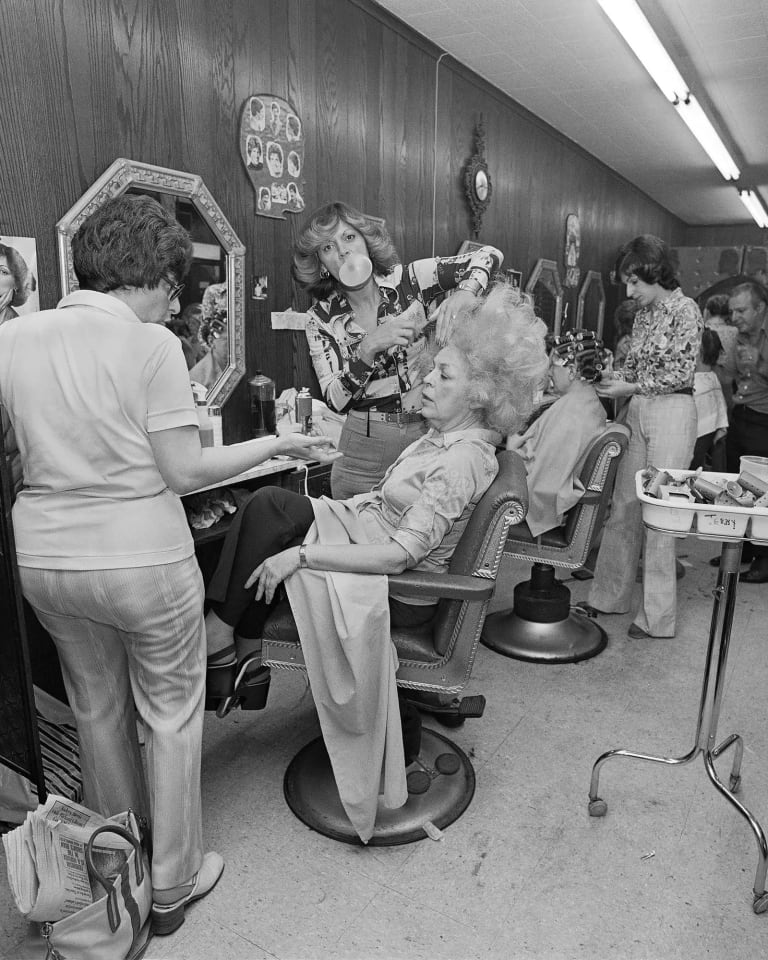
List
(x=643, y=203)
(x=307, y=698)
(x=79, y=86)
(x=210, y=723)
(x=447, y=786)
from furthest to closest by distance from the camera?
(x=643, y=203), (x=307, y=698), (x=210, y=723), (x=79, y=86), (x=447, y=786)

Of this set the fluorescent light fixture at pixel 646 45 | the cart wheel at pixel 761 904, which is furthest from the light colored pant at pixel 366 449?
the fluorescent light fixture at pixel 646 45

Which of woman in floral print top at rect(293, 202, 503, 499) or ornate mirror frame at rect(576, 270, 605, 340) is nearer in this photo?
woman in floral print top at rect(293, 202, 503, 499)

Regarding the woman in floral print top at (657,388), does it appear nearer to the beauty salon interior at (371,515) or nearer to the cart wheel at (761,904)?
the beauty salon interior at (371,515)

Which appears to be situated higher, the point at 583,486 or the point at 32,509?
the point at 32,509

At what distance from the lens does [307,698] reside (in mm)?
2656

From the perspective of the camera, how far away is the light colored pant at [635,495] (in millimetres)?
3096

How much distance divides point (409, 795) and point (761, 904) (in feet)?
2.90

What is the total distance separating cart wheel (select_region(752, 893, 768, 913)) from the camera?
5.53ft

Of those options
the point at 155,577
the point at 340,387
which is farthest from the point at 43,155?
the point at 155,577

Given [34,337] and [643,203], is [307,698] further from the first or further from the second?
[643,203]

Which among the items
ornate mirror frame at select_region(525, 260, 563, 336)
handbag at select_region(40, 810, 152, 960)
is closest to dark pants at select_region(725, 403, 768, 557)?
ornate mirror frame at select_region(525, 260, 563, 336)

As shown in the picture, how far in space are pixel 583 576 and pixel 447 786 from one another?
2112mm

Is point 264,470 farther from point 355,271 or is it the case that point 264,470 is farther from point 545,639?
point 545,639

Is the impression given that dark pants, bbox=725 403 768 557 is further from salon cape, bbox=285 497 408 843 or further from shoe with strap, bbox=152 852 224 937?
shoe with strap, bbox=152 852 224 937
